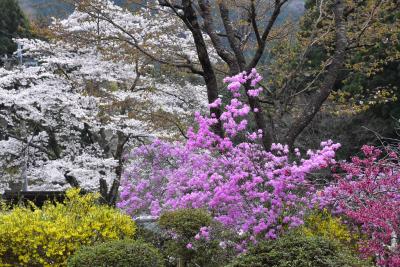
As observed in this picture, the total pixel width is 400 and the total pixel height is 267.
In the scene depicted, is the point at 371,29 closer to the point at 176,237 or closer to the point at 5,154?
the point at 176,237

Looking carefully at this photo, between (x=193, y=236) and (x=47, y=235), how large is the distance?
1997 mm

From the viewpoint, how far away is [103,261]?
4.87m

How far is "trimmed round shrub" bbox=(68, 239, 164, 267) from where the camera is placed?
15.9 ft

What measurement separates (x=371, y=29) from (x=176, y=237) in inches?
209

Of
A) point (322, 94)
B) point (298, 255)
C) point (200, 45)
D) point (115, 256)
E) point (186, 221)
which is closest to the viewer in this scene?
point (298, 255)

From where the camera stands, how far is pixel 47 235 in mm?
5398

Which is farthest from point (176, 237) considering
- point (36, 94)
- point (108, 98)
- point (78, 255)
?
point (36, 94)

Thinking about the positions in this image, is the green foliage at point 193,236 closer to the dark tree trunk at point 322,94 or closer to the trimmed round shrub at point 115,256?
the trimmed round shrub at point 115,256

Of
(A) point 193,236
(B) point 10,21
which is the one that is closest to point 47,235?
(A) point 193,236

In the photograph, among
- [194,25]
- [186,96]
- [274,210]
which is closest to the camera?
[274,210]

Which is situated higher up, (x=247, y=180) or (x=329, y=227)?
(x=247, y=180)

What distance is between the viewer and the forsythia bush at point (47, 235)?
539cm

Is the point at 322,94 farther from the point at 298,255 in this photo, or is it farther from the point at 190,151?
the point at 298,255

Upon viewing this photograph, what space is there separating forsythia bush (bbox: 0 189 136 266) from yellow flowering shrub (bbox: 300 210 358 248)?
2652 millimetres
